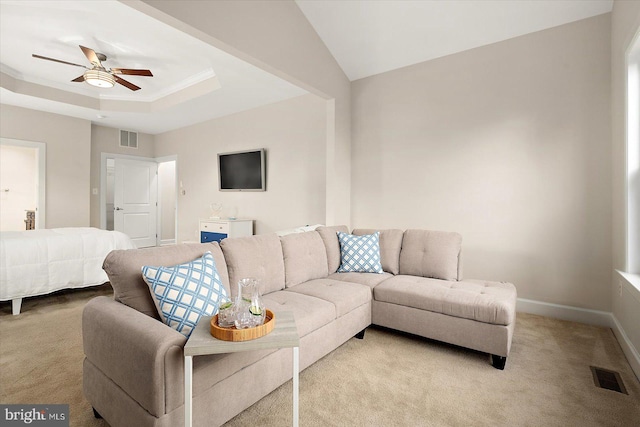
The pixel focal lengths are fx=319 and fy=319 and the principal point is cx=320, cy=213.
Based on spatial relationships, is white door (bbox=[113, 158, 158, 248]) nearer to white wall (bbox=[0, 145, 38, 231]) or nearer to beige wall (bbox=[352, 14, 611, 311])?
white wall (bbox=[0, 145, 38, 231])

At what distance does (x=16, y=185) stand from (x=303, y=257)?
684 cm

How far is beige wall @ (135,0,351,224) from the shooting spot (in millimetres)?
2383

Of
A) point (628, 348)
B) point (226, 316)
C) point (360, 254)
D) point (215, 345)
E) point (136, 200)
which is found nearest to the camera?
point (215, 345)

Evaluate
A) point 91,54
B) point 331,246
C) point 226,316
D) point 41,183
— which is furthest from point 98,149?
point 226,316

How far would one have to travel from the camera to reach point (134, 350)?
1.30m

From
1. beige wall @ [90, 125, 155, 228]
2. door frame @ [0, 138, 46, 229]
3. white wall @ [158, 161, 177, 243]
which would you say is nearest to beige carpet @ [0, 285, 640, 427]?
door frame @ [0, 138, 46, 229]

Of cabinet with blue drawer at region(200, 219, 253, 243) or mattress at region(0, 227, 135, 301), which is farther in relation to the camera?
cabinet with blue drawer at region(200, 219, 253, 243)

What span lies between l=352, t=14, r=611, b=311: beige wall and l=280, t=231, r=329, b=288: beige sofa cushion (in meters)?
1.41

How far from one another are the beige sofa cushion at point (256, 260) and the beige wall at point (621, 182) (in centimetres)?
241

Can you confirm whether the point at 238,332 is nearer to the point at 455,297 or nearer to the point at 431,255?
the point at 455,297

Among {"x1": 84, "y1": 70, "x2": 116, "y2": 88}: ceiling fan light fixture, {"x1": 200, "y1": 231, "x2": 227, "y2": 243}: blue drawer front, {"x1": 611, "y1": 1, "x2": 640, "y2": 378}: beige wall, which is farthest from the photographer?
{"x1": 200, "y1": 231, "x2": 227, "y2": 243}: blue drawer front

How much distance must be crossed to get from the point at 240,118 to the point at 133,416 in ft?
16.1

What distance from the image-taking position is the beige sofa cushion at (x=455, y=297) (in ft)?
7.04

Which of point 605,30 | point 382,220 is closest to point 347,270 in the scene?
point 382,220
